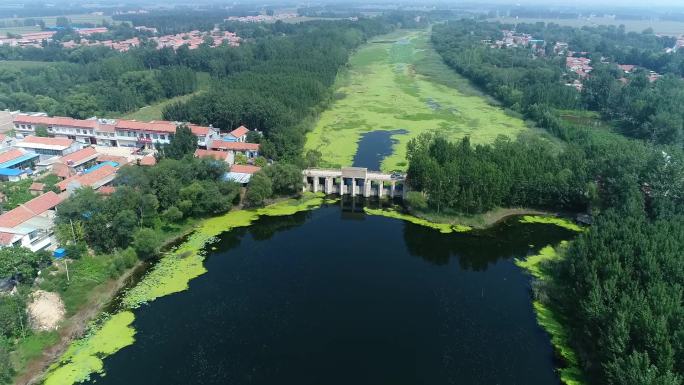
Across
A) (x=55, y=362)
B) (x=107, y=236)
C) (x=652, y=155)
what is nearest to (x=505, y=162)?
(x=652, y=155)

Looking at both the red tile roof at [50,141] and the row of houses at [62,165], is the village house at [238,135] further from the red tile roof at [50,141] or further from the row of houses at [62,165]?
the red tile roof at [50,141]

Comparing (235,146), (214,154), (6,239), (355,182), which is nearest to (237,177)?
(214,154)

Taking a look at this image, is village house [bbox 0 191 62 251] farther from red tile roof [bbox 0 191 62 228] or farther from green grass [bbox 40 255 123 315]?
green grass [bbox 40 255 123 315]

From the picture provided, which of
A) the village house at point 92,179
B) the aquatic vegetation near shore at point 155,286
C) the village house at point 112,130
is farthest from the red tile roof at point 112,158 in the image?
the aquatic vegetation near shore at point 155,286

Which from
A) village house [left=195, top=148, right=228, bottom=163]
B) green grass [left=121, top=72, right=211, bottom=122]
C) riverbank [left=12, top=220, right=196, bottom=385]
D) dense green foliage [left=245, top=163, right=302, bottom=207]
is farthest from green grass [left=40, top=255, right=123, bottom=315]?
green grass [left=121, top=72, right=211, bottom=122]

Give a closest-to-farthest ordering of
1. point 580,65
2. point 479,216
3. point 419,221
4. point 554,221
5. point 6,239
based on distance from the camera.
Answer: point 6,239, point 479,216, point 554,221, point 419,221, point 580,65

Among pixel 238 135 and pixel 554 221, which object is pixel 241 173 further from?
pixel 554 221

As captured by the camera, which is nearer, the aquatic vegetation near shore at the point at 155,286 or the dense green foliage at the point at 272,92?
the aquatic vegetation near shore at the point at 155,286
